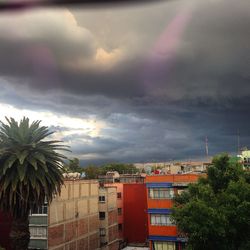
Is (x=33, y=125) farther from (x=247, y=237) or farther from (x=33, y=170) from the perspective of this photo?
(x=247, y=237)

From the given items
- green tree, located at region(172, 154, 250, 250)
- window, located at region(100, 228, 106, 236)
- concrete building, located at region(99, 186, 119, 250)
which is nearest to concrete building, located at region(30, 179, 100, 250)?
window, located at region(100, 228, 106, 236)

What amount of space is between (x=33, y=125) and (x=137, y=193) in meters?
35.1

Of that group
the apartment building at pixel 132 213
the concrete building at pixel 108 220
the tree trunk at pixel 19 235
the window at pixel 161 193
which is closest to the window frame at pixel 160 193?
the window at pixel 161 193

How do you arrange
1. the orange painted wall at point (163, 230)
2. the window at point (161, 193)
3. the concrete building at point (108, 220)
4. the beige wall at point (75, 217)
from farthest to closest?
the concrete building at point (108, 220), the window at point (161, 193), the orange painted wall at point (163, 230), the beige wall at point (75, 217)

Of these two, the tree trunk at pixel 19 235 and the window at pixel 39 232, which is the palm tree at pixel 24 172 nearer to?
the tree trunk at pixel 19 235

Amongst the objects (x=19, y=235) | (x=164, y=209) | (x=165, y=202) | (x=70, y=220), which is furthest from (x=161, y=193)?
(x=19, y=235)

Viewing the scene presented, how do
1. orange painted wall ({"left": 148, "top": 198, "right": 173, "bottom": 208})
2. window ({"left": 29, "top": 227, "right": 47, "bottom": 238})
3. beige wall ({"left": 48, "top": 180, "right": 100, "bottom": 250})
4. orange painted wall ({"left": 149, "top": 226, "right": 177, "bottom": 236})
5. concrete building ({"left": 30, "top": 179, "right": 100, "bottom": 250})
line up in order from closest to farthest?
window ({"left": 29, "top": 227, "right": 47, "bottom": 238})
concrete building ({"left": 30, "top": 179, "right": 100, "bottom": 250})
beige wall ({"left": 48, "top": 180, "right": 100, "bottom": 250})
orange painted wall ({"left": 149, "top": 226, "right": 177, "bottom": 236})
orange painted wall ({"left": 148, "top": 198, "right": 173, "bottom": 208})

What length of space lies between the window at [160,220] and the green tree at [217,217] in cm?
1629

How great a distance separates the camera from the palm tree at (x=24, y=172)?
2767 centimetres

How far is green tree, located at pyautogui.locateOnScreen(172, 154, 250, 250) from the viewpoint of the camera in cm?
2486

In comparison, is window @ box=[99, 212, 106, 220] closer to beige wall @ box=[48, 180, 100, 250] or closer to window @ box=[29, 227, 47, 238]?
beige wall @ box=[48, 180, 100, 250]

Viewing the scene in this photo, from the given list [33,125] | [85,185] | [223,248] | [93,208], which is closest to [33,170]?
[33,125]

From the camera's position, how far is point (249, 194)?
2622cm

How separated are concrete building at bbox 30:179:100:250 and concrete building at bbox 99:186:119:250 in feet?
6.71
